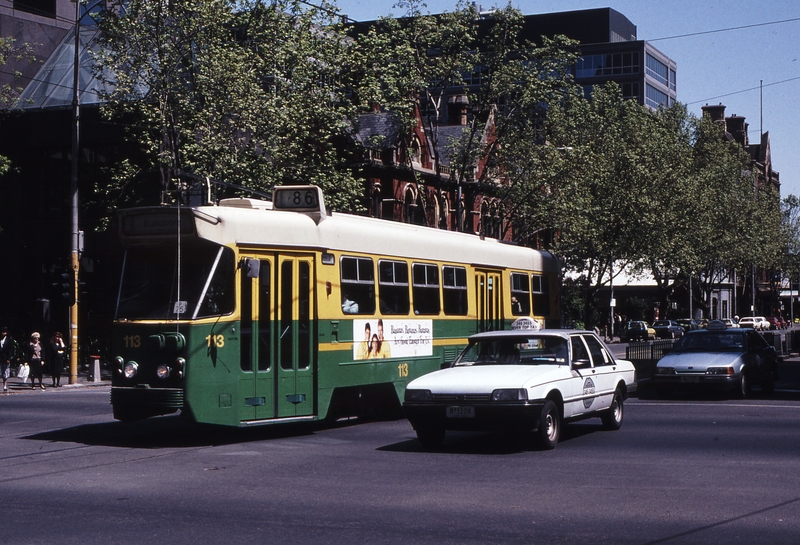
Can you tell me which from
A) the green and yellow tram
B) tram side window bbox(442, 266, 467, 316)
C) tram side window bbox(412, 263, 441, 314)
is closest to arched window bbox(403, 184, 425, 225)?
tram side window bbox(442, 266, 467, 316)

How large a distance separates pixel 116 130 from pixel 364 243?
25.8 meters

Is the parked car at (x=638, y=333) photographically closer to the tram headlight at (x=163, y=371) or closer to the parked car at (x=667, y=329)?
the parked car at (x=667, y=329)

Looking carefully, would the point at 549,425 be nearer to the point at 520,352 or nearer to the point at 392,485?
the point at 520,352

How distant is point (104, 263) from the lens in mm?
41906

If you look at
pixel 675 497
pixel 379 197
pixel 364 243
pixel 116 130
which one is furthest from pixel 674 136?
pixel 675 497

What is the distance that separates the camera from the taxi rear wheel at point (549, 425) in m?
13.7

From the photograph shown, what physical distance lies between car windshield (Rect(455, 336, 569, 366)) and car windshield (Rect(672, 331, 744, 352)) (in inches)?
418

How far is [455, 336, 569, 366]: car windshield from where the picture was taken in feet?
48.5

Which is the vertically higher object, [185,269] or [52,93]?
[52,93]

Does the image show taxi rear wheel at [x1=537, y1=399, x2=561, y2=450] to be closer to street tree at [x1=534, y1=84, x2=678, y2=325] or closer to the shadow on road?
the shadow on road

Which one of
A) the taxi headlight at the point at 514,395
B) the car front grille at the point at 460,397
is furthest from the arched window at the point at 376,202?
the taxi headlight at the point at 514,395

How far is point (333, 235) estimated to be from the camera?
54.2 feet

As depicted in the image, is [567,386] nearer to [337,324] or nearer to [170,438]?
[337,324]

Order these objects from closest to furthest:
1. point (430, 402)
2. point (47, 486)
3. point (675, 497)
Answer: point (675, 497) < point (47, 486) < point (430, 402)
